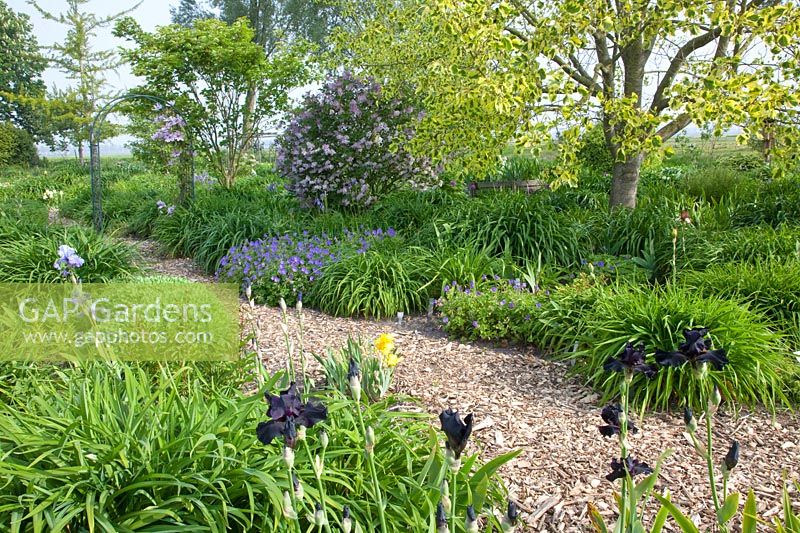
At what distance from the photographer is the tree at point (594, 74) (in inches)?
174

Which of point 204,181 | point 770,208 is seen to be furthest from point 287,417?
point 204,181

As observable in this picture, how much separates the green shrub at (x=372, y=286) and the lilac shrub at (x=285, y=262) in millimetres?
151

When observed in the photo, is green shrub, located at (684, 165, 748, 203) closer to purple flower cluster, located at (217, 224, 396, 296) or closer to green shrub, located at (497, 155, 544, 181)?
green shrub, located at (497, 155, 544, 181)

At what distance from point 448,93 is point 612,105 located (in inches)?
55.7

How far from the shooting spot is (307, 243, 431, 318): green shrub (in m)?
4.89

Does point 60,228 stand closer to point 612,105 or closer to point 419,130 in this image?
point 419,130

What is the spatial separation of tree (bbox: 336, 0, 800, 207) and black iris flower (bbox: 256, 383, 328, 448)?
3.61 metres

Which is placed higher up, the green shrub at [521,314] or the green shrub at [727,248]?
the green shrub at [727,248]

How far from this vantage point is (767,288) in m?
4.04

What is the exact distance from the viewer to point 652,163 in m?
5.05

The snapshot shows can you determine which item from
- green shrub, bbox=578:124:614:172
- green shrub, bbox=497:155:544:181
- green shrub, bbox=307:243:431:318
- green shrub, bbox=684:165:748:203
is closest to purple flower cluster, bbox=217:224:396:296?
green shrub, bbox=307:243:431:318

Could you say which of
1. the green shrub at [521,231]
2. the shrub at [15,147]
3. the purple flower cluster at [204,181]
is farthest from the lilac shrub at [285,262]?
the shrub at [15,147]

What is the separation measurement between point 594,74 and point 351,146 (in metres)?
3.09

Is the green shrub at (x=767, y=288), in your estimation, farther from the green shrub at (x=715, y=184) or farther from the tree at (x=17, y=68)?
the tree at (x=17, y=68)
